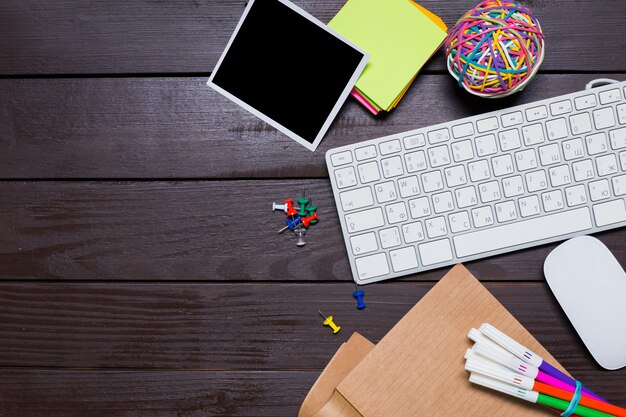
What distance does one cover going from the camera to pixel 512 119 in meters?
0.71

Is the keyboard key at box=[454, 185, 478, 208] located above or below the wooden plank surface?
above

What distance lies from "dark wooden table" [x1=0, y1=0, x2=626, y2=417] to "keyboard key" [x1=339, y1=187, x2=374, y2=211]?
0.10 feet

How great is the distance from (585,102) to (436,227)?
0.73 feet

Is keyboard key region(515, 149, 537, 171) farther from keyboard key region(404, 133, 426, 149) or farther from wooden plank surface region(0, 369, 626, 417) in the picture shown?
wooden plank surface region(0, 369, 626, 417)

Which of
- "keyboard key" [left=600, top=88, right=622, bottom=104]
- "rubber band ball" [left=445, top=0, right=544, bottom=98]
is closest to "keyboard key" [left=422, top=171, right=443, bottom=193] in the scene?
"rubber band ball" [left=445, top=0, right=544, bottom=98]

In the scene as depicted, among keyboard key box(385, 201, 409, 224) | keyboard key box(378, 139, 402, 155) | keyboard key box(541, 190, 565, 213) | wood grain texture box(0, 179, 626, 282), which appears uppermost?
keyboard key box(541, 190, 565, 213)

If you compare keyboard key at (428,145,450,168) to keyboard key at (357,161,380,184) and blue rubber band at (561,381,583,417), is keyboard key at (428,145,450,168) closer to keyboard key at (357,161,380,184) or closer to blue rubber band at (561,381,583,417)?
keyboard key at (357,161,380,184)

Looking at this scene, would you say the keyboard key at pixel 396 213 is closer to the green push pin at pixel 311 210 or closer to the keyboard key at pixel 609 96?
the green push pin at pixel 311 210

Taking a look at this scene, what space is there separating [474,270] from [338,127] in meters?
0.24

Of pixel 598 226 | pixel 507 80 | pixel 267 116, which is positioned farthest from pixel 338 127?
pixel 598 226

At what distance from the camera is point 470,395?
2.27ft

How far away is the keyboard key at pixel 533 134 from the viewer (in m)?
0.71

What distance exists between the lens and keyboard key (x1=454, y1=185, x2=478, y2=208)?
0.71 m

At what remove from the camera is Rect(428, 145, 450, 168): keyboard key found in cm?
72
